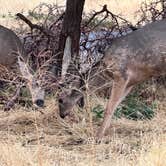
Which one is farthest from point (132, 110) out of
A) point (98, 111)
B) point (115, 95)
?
point (115, 95)

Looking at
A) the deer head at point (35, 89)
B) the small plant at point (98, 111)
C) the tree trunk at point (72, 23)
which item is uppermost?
the tree trunk at point (72, 23)

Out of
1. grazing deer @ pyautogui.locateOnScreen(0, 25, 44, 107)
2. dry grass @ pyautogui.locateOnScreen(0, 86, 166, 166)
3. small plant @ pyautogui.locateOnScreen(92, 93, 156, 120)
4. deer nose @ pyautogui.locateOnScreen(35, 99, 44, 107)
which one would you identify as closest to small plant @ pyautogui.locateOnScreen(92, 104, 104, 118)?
small plant @ pyautogui.locateOnScreen(92, 93, 156, 120)

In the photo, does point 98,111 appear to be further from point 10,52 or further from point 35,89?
point 10,52

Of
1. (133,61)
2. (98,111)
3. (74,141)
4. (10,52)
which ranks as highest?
(10,52)

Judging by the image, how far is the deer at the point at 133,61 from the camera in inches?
339

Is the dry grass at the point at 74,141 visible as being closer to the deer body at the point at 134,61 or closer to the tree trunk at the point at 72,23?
the deer body at the point at 134,61

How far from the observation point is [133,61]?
8633 millimetres

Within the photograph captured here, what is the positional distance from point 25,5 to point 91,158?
20.9m

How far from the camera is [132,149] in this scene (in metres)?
7.62

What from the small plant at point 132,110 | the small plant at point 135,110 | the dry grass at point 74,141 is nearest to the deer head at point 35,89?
the dry grass at point 74,141

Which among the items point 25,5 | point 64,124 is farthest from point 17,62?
point 25,5

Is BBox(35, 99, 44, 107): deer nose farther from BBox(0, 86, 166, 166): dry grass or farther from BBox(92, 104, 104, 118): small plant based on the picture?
BBox(92, 104, 104, 118): small plant

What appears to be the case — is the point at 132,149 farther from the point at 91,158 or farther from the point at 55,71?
the point at 55,71

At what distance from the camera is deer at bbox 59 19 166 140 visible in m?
8.60
